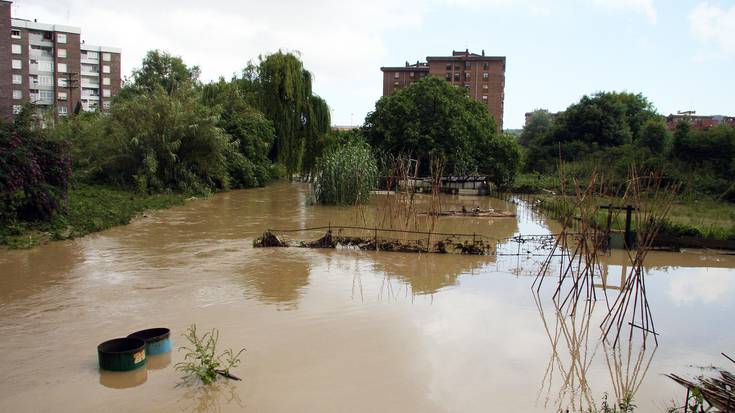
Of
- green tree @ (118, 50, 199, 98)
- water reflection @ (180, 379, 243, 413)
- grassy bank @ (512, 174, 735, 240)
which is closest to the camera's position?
water reflection @ (180, 379, 243, 413)

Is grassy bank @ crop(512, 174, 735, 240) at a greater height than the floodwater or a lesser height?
greater

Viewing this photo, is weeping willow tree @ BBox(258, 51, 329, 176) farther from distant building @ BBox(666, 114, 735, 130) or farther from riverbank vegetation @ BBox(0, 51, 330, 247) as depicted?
distant building @ BBox(666, 114, 735, 130)

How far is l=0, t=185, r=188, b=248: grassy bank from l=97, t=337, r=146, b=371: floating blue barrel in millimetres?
6959

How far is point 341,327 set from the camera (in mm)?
6992

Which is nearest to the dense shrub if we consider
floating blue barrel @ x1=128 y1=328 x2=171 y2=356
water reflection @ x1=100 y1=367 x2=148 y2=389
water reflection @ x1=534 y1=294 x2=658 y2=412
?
floating blue barrel @ x1=128 y1=328 x2=171 y2=356

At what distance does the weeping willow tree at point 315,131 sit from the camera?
28453mm

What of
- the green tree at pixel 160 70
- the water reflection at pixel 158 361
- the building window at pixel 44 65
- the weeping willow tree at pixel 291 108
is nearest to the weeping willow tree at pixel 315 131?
the weeping willow tree at pixel 291 108

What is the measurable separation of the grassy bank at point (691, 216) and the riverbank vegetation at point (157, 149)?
1093cm

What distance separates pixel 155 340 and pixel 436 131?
819 inches

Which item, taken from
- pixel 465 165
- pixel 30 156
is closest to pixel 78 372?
pixel 30 156

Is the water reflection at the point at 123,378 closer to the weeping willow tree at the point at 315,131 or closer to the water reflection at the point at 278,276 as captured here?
the water reflection at the point at 278,276

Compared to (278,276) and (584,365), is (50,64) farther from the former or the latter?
(584,365)

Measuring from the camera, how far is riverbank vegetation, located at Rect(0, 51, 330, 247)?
12.3 m

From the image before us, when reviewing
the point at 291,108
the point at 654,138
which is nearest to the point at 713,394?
the point at 291,108
